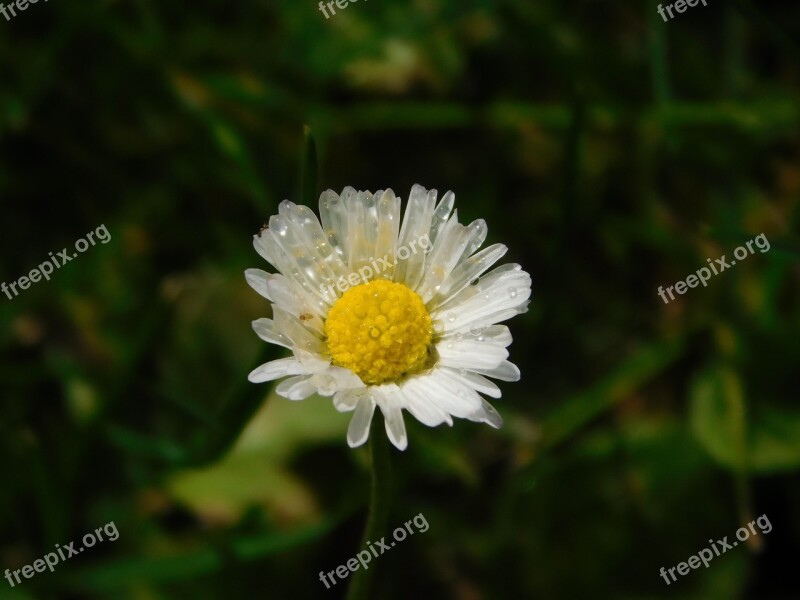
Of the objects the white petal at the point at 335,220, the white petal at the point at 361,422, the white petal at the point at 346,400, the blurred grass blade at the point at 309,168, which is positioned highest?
the blurred grass blade at the point at 309,168

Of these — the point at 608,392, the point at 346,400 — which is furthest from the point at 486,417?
the point at 608,392

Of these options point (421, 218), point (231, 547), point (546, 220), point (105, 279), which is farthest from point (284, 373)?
point (546, 220)

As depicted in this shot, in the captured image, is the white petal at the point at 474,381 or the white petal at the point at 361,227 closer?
the white petal at the point at 474,381

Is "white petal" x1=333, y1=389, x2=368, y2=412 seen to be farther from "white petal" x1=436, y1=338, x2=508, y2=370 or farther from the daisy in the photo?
"white petal" x1=436, y1=338, x2=508, y2=370

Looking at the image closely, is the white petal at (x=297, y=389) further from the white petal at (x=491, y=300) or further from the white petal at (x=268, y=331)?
the white petal at (x=491, y=300)

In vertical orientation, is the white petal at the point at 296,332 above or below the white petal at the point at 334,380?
above

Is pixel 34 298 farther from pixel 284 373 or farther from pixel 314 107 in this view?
pixel 284 373

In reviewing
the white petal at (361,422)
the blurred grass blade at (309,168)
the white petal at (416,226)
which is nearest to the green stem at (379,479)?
the white petal at (361,422)
